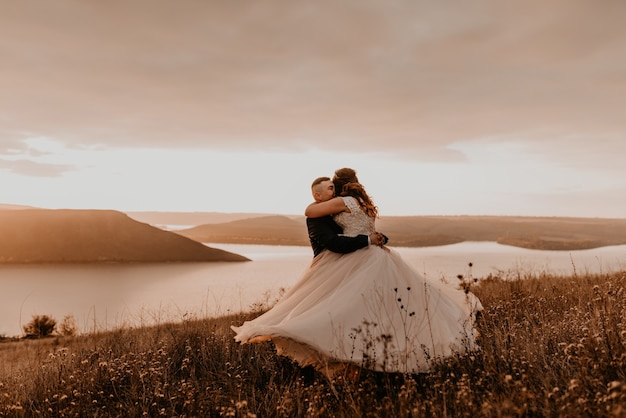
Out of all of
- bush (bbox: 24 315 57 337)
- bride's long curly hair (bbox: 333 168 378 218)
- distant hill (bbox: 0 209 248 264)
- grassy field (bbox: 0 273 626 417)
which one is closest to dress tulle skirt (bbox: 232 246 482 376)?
grassy field (bbox: 0 273 626 417)

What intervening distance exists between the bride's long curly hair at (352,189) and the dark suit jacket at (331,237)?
369 millimetres

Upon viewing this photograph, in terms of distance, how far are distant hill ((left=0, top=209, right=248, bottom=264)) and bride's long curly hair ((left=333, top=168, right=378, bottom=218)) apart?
135 feet

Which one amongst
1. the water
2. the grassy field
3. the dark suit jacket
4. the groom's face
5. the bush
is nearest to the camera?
the grassy field

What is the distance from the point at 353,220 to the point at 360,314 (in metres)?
1.20

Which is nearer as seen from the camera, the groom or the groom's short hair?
the groom

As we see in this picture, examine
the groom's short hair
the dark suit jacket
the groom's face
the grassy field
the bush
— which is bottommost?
the bush

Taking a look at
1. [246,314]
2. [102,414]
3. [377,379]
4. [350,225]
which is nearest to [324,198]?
[350,225]

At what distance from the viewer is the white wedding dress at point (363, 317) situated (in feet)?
15.8

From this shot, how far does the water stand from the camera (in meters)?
10.2

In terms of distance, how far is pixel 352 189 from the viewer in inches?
232

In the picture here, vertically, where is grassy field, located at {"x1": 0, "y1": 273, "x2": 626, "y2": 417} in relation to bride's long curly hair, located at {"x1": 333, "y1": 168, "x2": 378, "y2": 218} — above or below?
below

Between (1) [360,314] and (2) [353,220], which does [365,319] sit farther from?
(2) [353,220]

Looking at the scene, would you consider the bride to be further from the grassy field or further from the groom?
the grassy field

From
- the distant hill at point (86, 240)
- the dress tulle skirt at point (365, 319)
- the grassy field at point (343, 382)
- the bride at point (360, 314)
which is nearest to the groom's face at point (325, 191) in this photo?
the bride at point (360, 314)
